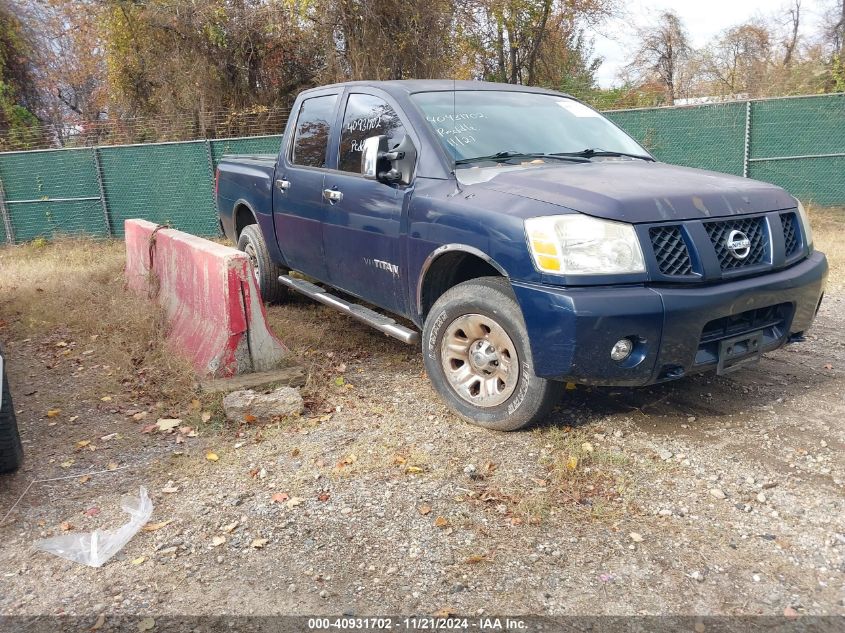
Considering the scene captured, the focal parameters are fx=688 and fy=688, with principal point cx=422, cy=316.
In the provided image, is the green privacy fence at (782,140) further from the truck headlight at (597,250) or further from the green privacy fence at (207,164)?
the truck headlight at (597,250)

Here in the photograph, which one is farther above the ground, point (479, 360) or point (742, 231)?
point (742, 231)

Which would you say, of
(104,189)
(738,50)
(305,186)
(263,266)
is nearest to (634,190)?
(305,186)

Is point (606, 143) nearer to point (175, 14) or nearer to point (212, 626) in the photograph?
point (212, 626)

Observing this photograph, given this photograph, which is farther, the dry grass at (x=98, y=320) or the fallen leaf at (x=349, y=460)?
the dry grass at (x=98, y=320)

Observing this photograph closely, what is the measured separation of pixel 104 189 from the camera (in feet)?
42.1

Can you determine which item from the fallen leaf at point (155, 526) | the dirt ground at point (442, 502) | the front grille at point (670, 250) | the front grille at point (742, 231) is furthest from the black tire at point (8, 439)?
the front grille at point (742, 231)

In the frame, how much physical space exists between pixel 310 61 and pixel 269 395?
46.4ft

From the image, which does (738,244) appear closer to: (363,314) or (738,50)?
(363,314)

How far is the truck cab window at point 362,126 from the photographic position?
14.7ft

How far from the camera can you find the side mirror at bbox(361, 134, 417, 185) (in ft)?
13.6

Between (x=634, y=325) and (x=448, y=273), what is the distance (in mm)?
1294

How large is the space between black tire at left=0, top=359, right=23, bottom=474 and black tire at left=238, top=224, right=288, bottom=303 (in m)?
2.93

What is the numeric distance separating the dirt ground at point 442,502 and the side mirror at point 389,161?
141 centimetres

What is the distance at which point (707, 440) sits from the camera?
362cm
